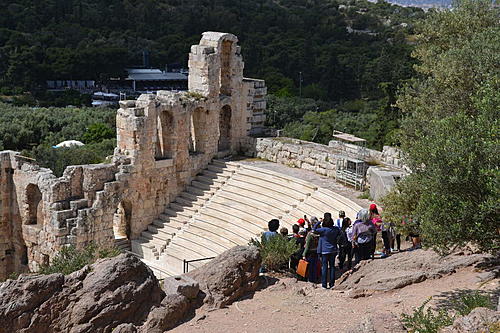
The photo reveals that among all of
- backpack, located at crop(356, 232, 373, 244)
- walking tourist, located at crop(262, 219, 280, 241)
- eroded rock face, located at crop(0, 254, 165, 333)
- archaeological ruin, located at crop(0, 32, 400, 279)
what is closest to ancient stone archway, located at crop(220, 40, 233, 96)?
archaeological ruin, located at crop(0, 32, 400, 279)

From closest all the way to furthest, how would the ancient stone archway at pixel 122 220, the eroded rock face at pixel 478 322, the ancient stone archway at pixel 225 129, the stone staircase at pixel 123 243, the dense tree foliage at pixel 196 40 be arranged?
the eroded rock face at pixel 478 322
the stone staircase at pixel 123 243
the ancient stone archway at pixel 122 220
the ancient stone archway at pixel 225 129
the dense tree foliage at pixel 196 40

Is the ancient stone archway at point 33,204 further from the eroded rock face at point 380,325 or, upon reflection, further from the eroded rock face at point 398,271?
the eroded rock face at point 380,325

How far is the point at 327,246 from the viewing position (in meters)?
13.5

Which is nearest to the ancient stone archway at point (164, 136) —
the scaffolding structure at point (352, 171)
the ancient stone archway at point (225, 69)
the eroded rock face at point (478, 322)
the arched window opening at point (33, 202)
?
the ancient stone archway at point (225, 69)

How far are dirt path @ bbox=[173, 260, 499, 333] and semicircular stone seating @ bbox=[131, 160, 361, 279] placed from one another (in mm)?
7184

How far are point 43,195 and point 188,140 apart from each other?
609 centimetres

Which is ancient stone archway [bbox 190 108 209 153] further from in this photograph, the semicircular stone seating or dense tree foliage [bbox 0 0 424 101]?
dense tree foliage [bbox 0 0 424 101]

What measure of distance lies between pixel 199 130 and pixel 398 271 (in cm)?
1404

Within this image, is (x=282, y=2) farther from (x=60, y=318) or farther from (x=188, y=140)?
(x=60, y=318)

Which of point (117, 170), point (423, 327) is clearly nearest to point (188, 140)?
point (117, 170)

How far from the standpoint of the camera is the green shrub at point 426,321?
9.63m

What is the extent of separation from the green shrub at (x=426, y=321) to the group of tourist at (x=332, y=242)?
3365mm

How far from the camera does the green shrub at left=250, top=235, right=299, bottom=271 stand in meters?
14.2

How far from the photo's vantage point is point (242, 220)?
22516 millimetres
